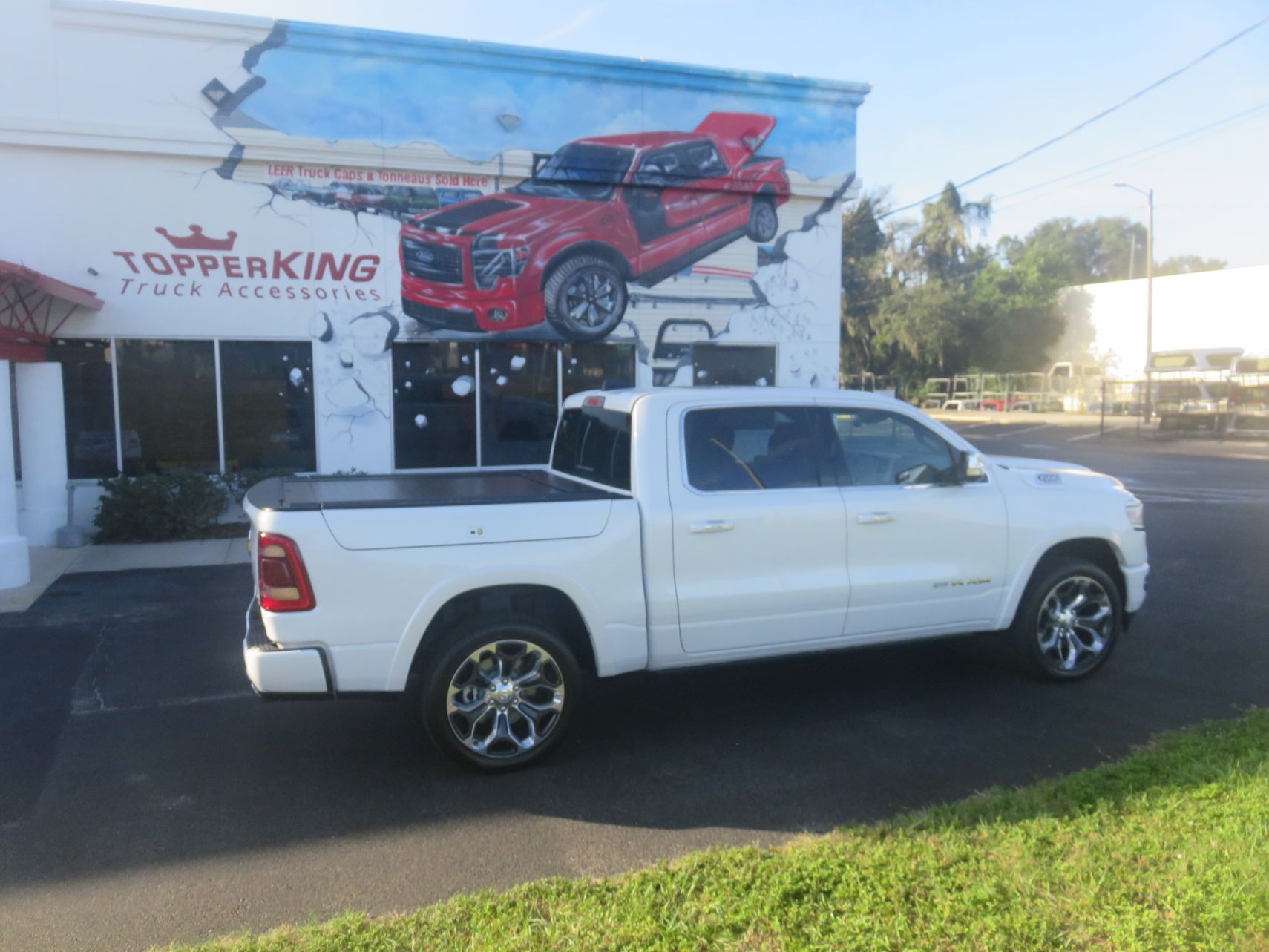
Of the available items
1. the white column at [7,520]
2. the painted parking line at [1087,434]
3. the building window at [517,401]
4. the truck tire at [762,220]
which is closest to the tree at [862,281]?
the painted parking line at [1087,434]

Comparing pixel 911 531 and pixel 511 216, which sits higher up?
pixel 511 216

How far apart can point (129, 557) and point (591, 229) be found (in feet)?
24.2

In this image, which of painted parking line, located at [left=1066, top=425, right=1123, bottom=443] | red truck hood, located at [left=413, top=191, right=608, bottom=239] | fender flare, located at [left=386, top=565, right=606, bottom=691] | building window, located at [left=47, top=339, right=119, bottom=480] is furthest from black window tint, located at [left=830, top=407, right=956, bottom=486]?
painted parking line, located at [left=1066, top=425, right=1123, bottom=443]

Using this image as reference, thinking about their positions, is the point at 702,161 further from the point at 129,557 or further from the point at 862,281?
the point at 862,281

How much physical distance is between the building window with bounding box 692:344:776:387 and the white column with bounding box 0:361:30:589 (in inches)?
347

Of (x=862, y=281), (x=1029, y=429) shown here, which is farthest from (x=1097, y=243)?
(x=1029, y=429)

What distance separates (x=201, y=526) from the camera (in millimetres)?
11883

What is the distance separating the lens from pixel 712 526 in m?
5.09

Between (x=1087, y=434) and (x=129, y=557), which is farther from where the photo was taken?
(x=1087, y=434)

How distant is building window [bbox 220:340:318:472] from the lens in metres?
12.6

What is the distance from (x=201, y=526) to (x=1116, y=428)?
97.9ft

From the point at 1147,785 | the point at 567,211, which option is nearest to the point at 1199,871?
the point at 1147,785

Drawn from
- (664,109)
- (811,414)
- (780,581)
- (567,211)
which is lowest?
(780,581)

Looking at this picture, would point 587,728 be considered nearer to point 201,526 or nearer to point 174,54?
point 201,526
